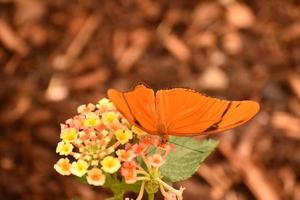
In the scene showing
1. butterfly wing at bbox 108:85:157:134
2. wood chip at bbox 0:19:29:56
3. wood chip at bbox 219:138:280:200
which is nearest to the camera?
butterfly wing at bbox 108:85:157:134

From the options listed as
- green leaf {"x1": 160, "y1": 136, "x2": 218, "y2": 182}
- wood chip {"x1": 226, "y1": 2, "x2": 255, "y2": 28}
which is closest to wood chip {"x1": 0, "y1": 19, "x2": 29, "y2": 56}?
wood chip {"x1": 226, "y1": 2, "x2": 255, "y2": 28}

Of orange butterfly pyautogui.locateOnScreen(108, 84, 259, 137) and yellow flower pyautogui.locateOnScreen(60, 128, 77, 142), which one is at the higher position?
yellow flower pyautogui.locateOnScreen(60, 128, 77, 142)

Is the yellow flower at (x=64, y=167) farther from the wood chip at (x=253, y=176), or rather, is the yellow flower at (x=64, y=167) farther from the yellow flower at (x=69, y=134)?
the wood chip at (x=253, y=176)

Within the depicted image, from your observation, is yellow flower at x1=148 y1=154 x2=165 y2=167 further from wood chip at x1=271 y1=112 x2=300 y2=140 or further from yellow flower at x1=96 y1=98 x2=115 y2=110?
wood chip at x1=271 y1=112 x2=300 y2=140

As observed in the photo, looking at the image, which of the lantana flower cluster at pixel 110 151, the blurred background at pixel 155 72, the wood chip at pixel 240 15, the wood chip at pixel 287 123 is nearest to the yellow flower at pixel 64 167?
the lantana flower cluster at pixel 110 151

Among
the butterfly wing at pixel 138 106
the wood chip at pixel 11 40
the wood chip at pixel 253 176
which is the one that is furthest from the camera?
the wood chip at pixel 11 40

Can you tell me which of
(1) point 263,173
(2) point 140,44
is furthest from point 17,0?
(1) point 263,173

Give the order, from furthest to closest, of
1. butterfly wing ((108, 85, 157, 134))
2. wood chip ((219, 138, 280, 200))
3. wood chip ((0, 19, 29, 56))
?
1. wood chip ((0, 19, 29, 56))
2. wood chip ((219, 138, 280, 200))
3. butterfly wing ((108, 85, 157, 134))
